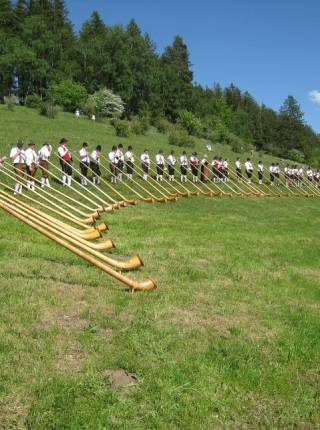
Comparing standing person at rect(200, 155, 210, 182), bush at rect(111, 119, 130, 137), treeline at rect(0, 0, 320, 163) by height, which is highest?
treeline at rect(0, 0, 320, 163)

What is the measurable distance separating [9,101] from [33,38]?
27563mm

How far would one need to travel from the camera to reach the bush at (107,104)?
5478 cm

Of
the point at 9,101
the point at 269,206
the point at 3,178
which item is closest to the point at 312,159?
the point at 9,101

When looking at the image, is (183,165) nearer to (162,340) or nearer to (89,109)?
(162,340)

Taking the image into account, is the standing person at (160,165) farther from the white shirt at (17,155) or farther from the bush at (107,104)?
the bush at (107,104)

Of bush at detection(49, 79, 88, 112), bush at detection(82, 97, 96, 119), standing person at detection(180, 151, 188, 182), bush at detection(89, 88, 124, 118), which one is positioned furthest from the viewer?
bush at detection(89, 88, 124, 118)

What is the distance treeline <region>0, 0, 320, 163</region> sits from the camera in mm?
59125

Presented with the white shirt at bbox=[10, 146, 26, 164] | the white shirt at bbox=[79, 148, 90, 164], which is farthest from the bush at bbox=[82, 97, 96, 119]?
the white shirt at bbox=[10, 146, 26, 164]

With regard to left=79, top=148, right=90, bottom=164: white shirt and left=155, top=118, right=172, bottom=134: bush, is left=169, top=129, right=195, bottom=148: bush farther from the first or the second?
left=79, top=148, right=90, bottom=164: white shirt

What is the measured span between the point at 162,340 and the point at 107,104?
54130 millimetres

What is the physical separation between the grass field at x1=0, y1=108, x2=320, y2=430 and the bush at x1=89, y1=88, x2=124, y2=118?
4666 cm

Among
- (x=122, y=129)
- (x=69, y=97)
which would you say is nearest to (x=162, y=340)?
(x=122, y=129)

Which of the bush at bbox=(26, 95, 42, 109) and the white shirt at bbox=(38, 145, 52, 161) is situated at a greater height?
the bush at bbox=(26, 95, 42, 109)

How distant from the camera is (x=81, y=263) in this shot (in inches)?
314
